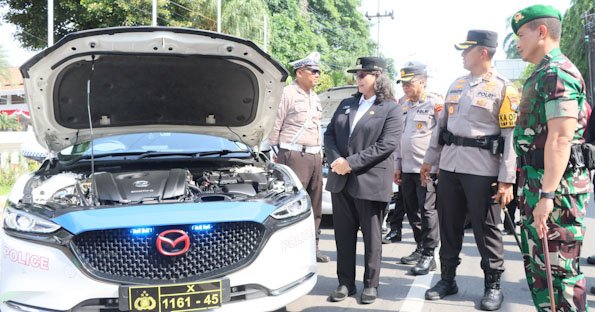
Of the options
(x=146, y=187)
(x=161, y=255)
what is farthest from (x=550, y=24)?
(x=146, y=187)

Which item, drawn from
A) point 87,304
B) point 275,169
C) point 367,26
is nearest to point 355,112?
point 275,169

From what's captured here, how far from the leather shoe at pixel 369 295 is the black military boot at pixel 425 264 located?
1.03m

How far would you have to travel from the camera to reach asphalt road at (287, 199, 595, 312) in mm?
3973

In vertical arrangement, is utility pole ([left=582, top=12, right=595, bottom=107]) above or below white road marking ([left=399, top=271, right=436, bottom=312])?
above

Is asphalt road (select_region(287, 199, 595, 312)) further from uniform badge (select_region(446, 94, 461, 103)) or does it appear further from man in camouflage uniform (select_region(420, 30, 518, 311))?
uniform badge (select_region(446, 94, 461, 103))

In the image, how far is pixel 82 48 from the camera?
3.47 m

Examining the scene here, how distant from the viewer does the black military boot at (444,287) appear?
411 centimetres

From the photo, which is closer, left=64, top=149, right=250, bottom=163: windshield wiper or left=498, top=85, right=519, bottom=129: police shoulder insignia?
left=498, top=85, right=519, bottom=129: police shoulder insignia

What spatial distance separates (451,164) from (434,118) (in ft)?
5.37

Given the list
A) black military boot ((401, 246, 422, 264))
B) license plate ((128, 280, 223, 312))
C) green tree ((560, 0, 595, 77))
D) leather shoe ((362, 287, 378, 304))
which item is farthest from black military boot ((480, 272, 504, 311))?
green tree ((560, 0, 595, 77))

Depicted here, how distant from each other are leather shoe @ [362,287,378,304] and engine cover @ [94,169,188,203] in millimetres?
1548

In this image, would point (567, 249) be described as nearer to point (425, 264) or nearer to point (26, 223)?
point (425, 264)

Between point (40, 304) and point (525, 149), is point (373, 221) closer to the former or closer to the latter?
point (525, 149)

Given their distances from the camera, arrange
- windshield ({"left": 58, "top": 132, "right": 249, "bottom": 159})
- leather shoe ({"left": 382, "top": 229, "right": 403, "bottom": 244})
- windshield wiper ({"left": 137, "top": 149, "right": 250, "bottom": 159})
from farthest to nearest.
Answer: leather shoe ({"left": 382, "top": 229, "right": 403, "bottom": 244})
windshield ({"left": 58, "top": 132, "right": 249, "bottom": 159})
windshield wiper ({"left": 137, "top": 149, "right": 250, "bottom": 159})
